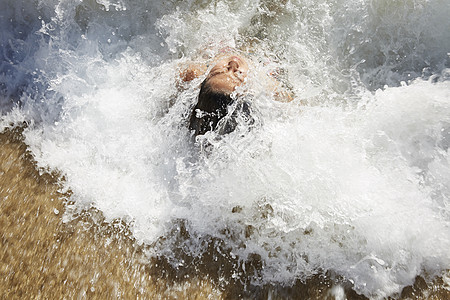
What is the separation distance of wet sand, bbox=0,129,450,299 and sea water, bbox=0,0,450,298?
80mm

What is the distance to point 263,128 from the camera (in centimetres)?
221

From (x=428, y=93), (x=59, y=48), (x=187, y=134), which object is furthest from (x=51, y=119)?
(x=428, y=93)

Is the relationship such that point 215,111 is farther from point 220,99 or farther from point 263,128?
point 263,128

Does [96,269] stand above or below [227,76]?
below

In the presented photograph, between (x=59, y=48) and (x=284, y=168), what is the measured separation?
236cm

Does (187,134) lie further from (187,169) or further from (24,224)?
(24,224)

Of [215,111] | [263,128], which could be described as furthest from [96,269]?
[263,128]

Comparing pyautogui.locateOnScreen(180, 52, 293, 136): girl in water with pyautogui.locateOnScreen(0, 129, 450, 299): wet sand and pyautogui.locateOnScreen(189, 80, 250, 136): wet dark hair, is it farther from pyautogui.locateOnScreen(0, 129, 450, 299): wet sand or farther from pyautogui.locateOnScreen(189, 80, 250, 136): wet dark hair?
pyautogui.locateOnScreen(0, 129, 450, 299): wet sand

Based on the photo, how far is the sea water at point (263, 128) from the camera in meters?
1.98

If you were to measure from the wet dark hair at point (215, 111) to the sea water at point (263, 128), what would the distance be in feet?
0.25

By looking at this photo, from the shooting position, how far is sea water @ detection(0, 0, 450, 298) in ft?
6.50

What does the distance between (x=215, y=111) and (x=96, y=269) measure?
4.07 feet

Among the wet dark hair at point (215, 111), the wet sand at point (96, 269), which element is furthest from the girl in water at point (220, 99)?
the wet sand at point (96, 269)

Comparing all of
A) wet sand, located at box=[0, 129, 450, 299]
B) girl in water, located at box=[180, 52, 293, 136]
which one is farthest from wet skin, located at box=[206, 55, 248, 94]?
wet sand, located at box=[0, 129, 450, 299]
